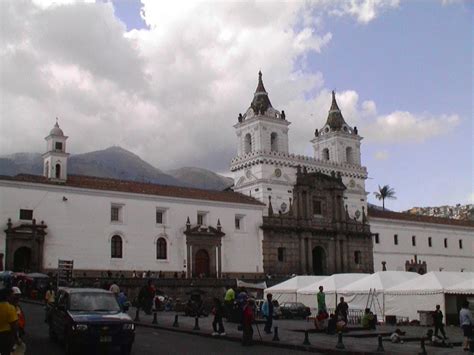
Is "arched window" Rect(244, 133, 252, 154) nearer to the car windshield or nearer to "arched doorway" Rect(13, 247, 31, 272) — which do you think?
"arched doorway" Rect(13, 247, 31, 272)

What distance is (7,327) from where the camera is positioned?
396 inches

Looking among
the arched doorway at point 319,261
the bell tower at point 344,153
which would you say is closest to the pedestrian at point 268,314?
the arched doorway at point 319,261

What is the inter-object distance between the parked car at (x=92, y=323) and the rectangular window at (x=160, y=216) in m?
28.6

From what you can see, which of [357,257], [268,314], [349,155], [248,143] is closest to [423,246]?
[357,257]

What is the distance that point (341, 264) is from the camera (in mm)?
54562

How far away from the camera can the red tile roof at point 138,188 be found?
131ft

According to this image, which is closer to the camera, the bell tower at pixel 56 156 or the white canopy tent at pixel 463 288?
the white canopy tent at pixel 463 288

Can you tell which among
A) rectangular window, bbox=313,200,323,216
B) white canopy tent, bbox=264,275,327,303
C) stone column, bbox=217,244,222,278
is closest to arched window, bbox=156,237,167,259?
stone column, bbox=217,244,222,278

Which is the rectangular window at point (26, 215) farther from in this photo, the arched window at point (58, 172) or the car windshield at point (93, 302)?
the car windshield at point (93, 302)

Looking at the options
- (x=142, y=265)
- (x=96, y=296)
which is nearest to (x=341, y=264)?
(x=142, y=265)

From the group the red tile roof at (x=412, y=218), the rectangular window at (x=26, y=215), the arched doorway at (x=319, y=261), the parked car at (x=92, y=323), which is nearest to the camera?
the parked car at (x=92, y=323)

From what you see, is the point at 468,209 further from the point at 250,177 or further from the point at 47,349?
the point at 47,349

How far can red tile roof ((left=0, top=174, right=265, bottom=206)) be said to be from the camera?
39.8 meters

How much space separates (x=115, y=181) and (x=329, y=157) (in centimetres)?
2384
